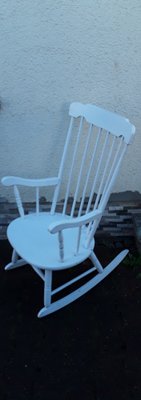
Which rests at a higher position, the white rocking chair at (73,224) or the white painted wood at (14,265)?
the white rocking chair at (73,224)

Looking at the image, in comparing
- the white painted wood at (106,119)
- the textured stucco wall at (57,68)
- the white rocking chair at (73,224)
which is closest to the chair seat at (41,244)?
the white rocking chair at (73,224)

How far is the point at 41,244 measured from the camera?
1.75m

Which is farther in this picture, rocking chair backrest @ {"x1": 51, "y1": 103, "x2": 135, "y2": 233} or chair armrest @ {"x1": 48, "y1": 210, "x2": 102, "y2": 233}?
rocking chair backrest @ {"x1": 51, "y1": 103, "x2": 135, "y2": 233}

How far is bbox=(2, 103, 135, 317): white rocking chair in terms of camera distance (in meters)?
1.58

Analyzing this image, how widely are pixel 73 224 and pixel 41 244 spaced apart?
346mm

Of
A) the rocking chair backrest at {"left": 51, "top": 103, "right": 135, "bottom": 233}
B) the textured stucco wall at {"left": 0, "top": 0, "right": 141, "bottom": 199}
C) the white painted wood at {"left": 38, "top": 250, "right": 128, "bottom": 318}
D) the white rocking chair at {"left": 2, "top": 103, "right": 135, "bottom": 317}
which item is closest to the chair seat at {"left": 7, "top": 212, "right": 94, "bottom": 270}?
the white rocking chair at {"left": 2, "top": 103, "right": 135, "bottom": 317}

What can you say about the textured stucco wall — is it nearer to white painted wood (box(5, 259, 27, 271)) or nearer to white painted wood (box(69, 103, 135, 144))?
white painted wood (box(69, 103, 135, 144))

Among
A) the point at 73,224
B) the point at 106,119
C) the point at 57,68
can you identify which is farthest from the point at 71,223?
the point at 57,68

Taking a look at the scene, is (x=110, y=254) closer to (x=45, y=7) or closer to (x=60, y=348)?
(x=60, y=348)

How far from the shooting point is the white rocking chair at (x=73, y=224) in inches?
62.4

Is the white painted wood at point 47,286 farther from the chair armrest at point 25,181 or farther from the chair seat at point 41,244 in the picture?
the chair armrest at point 25,181

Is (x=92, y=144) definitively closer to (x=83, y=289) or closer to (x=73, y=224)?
(x=73, y=224)

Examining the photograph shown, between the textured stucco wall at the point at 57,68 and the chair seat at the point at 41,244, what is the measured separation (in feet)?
1.53

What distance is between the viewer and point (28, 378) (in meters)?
1.53
